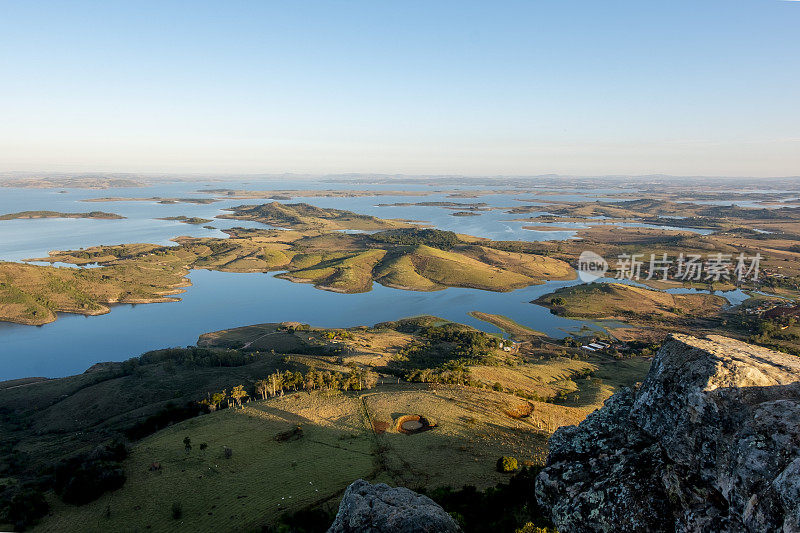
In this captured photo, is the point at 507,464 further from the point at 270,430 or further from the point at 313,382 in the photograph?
the point at 313,382

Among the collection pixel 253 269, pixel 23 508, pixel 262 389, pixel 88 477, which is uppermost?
pixel 88 477

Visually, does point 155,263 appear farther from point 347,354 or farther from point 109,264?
point 347,354

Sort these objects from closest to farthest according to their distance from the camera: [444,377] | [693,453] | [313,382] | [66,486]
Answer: [693,453] → [66,486] → [313,382] → [444,377]

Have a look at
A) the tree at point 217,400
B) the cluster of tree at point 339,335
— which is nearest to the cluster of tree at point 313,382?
the tree at point 217,400

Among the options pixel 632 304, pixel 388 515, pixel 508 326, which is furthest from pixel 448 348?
pixel 388 515

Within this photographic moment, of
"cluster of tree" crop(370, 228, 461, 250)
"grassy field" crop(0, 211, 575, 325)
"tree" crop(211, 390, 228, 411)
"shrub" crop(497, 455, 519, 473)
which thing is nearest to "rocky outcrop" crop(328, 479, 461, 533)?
"shrub" crop(497, 455, 519, 473)

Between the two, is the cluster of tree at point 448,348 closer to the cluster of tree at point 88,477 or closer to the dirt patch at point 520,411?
the dirt patch at point 520,411

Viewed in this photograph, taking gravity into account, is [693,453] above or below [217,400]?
above

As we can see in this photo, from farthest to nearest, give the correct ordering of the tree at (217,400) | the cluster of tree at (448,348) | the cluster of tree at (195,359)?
1. the cluster of tree at (448,348)
2. the cluster of tree at (195,359)
3. the tree at (217,400)
